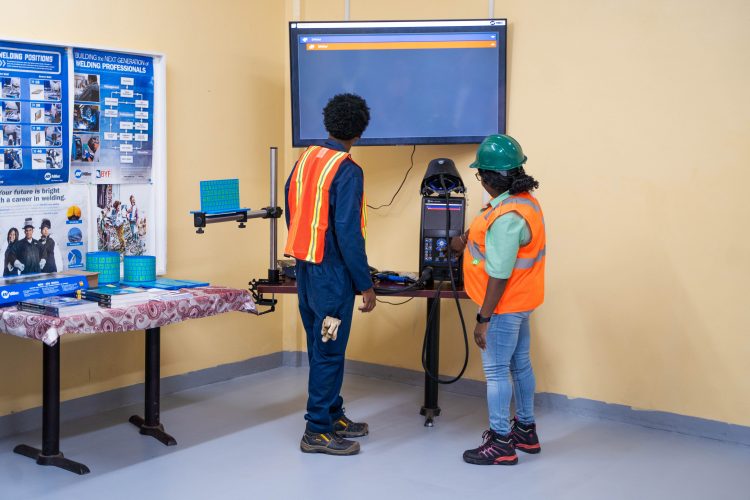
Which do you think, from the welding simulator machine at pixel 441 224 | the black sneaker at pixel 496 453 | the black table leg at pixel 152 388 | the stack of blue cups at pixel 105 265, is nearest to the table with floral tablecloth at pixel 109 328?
the black table leg at pixel 152 388

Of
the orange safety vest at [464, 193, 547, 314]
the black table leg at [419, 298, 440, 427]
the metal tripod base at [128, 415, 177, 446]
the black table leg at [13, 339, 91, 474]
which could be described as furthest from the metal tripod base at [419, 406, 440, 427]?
the black table leg at [13, 339, 91, 474]

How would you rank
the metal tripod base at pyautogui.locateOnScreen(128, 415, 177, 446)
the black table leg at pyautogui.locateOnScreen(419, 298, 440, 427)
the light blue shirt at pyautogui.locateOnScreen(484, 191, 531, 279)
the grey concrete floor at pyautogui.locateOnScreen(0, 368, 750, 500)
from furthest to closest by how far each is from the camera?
the black table leg at pyautogui.locateOnScreen(419, 298, 440, 427), the metal tripod base at pyautogui.locateOnScreen(128, 415, 177, 446), the light blue shirt at pyautogui.locateOnScreen(484, 191, 531, 279), the grey concrete floor at pyautogui.locateOnScreen(0, 368, 750, 500)

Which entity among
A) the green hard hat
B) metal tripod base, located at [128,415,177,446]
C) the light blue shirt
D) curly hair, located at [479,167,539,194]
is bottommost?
metal tripod base, located at [128,415,177,446]

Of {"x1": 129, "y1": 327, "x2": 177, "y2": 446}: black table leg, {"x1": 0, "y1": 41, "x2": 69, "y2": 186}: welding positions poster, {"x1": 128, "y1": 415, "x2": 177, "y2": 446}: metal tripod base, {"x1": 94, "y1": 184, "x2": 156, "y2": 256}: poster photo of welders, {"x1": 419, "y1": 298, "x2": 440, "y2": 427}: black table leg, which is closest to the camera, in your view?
{"x1": 0, "y1": 41, "x2": 69, "y2": 186}: welding positions poster

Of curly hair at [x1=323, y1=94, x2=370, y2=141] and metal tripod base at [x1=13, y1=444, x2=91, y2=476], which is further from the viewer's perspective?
curly hair at [x1=323, y1=94, x2=370, y2=141]

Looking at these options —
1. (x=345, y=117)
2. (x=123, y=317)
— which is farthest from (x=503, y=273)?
(x=123, y=317)

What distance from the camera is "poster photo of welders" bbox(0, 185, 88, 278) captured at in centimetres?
371

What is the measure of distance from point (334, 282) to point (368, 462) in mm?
802

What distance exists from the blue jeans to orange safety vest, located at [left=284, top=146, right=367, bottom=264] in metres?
0.75

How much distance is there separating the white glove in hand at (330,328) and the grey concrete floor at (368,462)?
1.80ft

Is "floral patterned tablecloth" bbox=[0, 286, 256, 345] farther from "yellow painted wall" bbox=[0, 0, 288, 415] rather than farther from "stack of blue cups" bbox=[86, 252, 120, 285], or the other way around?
"yellow painted wall" bbox=[0, 0, 288, 415]

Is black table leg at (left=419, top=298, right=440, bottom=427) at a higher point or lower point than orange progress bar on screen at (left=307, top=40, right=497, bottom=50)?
lower

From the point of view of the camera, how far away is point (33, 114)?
3.75 meters

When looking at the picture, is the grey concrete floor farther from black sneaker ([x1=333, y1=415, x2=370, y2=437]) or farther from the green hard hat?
the green hard hat
